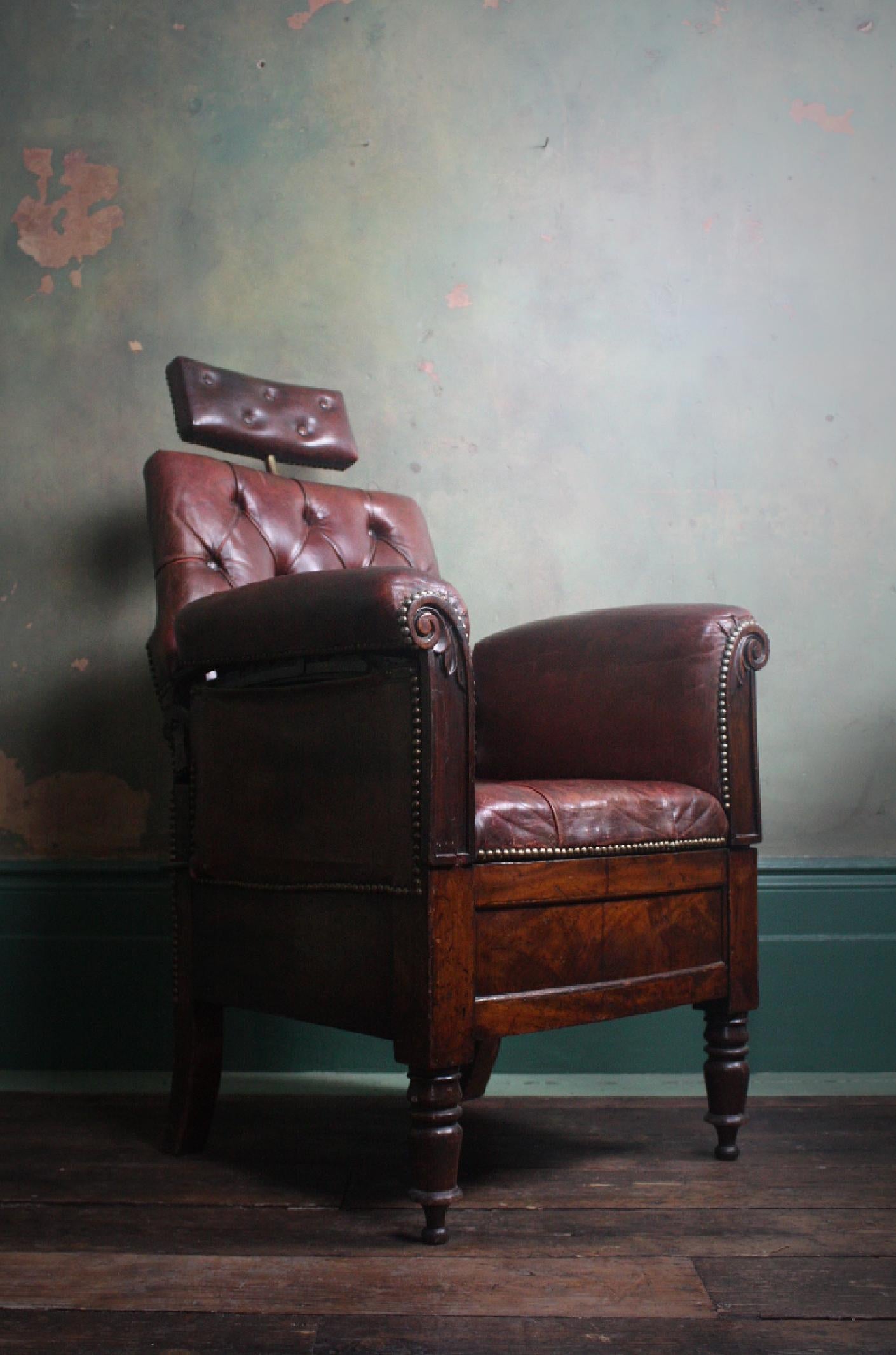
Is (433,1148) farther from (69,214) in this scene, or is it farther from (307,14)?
(307,14)

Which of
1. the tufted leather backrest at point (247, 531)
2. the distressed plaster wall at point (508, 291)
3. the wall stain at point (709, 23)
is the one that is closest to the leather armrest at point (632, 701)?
the tufted leather backrest at point (247, 531)

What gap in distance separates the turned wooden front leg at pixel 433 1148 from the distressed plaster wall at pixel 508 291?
3.71 feet

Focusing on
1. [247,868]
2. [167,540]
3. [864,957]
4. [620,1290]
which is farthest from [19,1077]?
[864,957]

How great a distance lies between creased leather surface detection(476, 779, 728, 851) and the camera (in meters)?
1.33

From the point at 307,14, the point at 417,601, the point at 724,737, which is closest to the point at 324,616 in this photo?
the point at 417,601

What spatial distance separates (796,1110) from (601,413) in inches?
53.3

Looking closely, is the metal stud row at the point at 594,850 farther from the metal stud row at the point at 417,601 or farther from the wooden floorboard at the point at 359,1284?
the wooden floorboard at the point at 359,1284

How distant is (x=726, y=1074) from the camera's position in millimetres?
1589

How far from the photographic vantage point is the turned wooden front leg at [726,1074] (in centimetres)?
158

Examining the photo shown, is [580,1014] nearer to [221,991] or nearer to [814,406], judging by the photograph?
[221,991]

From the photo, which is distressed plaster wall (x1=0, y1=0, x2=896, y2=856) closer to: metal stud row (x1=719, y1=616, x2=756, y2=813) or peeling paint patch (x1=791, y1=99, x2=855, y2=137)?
peeling paint patch (x1=791, y1=99, x2=855, y2=137)

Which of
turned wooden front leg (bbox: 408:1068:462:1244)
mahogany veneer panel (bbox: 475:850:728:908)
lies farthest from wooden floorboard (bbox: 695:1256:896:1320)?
mahogany veneer panel (bbox: 475:850:728:908)

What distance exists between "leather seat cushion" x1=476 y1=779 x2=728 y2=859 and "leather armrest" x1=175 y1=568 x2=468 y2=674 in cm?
22

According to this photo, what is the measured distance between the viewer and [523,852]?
1.34 metres
